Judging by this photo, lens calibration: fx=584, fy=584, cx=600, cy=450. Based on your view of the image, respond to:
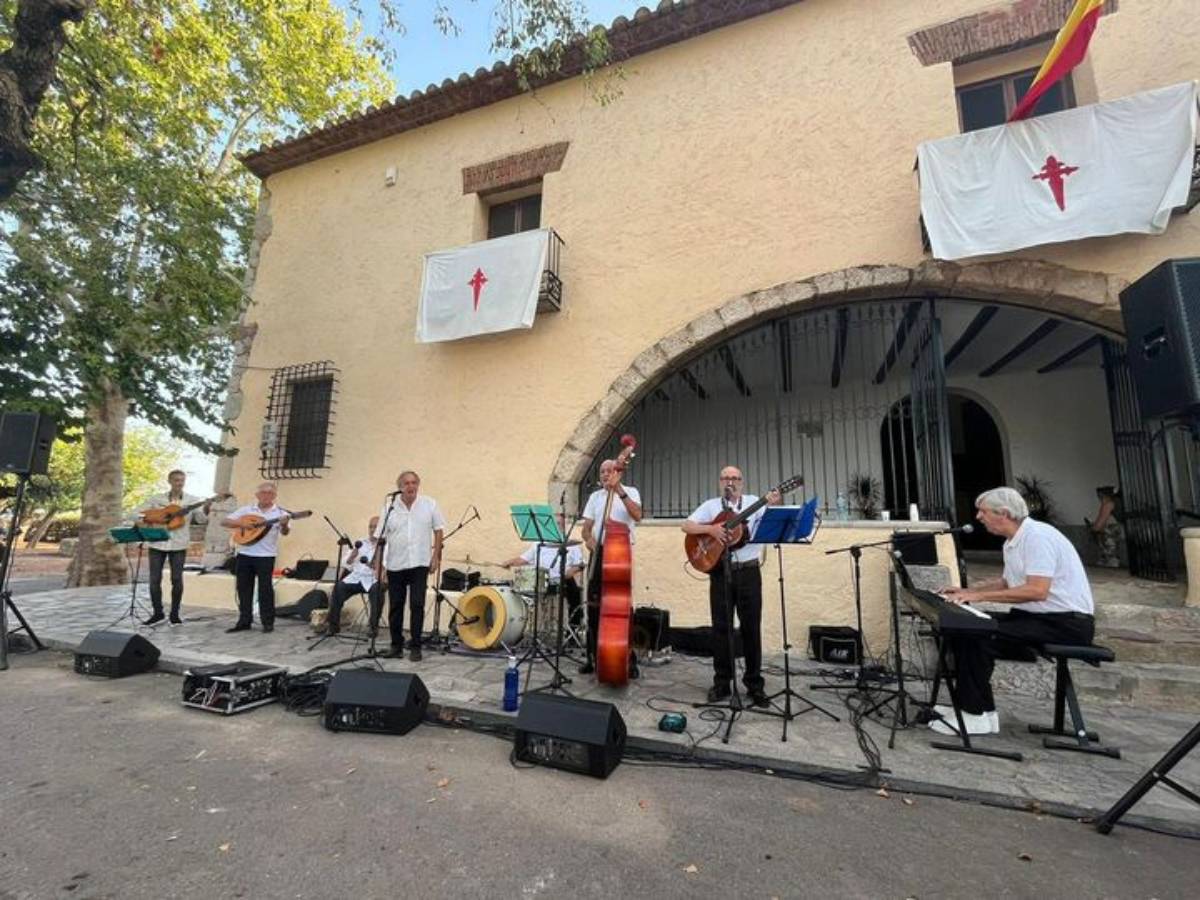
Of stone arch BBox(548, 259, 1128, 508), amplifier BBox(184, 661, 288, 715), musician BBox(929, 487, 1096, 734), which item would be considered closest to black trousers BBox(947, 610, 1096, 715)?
musician BBox(929, 487, 1096, 734)

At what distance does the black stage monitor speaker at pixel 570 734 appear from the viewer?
10.2ft

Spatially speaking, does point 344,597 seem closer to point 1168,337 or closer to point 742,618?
point 742,618

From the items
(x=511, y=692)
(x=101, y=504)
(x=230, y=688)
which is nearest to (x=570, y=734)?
(x=511, y=692)

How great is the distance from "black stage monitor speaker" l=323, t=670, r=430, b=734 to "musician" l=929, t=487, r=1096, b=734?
11.1ft

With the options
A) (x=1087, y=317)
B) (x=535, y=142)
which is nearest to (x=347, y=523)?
(x=535, y=142)

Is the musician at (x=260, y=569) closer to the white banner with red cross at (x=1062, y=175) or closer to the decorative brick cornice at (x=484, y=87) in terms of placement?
the decorative brick cornice at (x=484, y=87)

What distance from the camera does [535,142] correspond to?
8.00 m

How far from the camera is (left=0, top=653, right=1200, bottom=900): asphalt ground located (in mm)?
2182

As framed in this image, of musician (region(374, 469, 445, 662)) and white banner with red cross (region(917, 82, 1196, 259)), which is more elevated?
white banner with red cross (region(917, 82, 1196, 259))

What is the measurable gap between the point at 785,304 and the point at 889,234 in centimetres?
122

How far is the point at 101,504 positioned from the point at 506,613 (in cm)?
925

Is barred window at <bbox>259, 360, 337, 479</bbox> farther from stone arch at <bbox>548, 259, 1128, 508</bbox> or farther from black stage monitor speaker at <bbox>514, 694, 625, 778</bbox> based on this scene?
black stage monitor speaker at <bbox>514, 694, 625, 778</bbox>

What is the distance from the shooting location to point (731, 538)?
410 cm

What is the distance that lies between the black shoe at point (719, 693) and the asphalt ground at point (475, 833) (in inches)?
39.2
